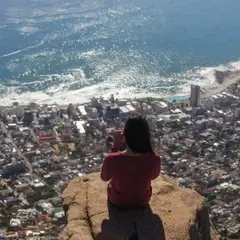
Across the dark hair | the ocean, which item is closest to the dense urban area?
the ocean

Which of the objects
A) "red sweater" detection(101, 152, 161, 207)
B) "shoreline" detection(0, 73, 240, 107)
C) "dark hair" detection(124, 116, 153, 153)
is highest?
"dark hair" detection(124, 116, 153, 153)

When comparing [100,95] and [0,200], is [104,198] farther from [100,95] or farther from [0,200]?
[100,95]

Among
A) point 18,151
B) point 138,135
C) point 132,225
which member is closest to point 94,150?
point 18,151

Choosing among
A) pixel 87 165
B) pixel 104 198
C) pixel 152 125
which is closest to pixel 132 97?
pixel 152 125

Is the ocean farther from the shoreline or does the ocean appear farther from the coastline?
the coastline

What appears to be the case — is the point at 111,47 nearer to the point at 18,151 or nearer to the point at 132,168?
the point at 18,151

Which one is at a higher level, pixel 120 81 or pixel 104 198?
pixel 104 198
